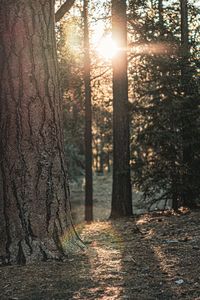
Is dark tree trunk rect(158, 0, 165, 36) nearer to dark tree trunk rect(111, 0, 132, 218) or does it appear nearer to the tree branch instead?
dark tree trunk rect(111, 0, 132, 218)

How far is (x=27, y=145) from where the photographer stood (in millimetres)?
5121

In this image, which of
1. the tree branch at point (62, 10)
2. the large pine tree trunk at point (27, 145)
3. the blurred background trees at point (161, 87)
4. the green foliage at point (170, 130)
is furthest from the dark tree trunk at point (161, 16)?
the large pine tree trunk at point (27, 145)

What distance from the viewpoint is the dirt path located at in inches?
159

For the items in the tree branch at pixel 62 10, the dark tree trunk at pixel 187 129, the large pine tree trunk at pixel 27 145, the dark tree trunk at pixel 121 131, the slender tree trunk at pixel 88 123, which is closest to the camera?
the large pine tree trunk at pixel 27 145

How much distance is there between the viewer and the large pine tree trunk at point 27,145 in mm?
5078

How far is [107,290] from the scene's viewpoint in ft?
13.5

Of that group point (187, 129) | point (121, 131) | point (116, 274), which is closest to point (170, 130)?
point (187, 129)

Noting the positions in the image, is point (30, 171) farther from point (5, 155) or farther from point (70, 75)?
point (70, 75)

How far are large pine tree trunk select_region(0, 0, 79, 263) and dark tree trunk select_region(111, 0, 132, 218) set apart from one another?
23.1 feet

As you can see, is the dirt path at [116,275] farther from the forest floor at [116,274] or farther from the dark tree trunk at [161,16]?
the dark tree trunk at [161,16]

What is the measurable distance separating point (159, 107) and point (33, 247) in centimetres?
660

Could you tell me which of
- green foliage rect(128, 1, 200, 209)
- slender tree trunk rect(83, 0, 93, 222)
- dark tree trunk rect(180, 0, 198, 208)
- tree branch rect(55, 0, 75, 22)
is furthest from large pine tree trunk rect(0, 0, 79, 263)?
slender tree trunk rect(83, 0, 93, 222)

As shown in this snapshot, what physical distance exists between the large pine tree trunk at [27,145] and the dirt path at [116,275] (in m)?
0.34

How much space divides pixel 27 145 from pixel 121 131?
743 centimetres
